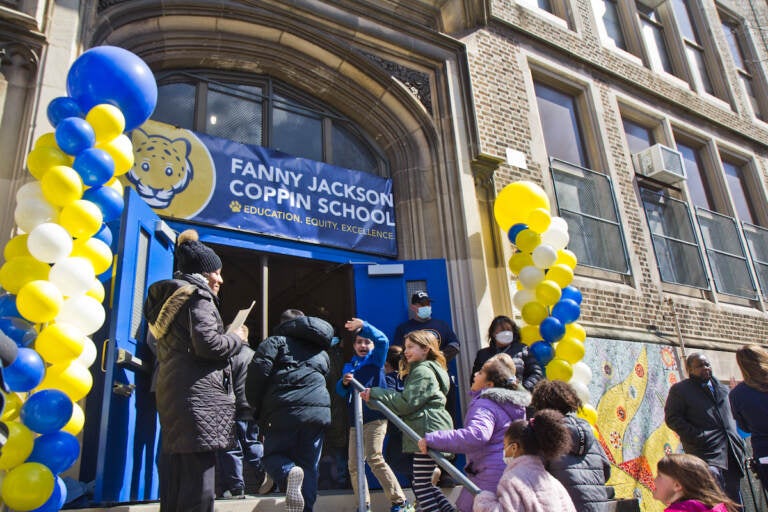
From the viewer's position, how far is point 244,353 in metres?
4.77

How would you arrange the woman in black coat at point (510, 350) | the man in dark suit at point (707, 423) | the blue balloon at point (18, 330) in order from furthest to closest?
the woman in black coat at point (510, 350)
the man in dark suit at point (707, 423)
the blue balloon at point (18, 330)

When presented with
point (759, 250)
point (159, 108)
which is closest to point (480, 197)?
point (159, 108)

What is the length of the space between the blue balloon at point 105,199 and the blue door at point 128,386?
29.9 inches

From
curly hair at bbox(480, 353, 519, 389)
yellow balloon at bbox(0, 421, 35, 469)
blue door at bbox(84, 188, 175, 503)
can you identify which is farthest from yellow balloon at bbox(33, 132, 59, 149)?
curly hair at bbox(480, 353, 519, 389)

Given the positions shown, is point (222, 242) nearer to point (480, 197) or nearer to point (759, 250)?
point (480, 197)

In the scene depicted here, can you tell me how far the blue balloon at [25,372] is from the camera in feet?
9.07

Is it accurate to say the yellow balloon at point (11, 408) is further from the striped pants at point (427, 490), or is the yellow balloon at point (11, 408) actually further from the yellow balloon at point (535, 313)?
the yellow balloon at point (535, 313)

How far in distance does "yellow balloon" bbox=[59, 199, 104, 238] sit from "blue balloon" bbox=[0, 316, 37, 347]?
536 millimetres

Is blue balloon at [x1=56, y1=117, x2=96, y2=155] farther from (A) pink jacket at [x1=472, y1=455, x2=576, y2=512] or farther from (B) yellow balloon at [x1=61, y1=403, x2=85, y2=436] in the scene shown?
(A) pink jacket at [x1=472, y1=455, x2=576, y2=512]

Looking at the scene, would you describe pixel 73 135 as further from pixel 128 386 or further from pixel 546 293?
pixel 546 293

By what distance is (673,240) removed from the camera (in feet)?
31.5

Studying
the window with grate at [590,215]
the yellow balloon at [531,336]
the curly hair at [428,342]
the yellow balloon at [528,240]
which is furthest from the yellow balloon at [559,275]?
the window with grate at [590,215]

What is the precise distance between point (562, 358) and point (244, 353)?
2832 millimetres

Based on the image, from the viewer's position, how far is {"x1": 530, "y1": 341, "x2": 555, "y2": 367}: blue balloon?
18.0 feet
